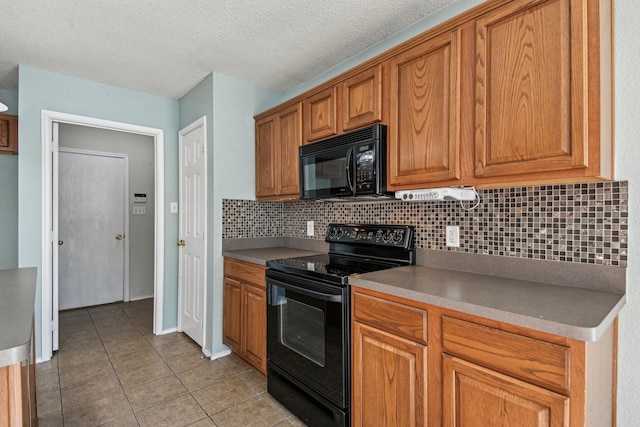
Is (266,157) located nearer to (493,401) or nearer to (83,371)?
(83,371)

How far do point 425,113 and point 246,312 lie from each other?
1.84 meters

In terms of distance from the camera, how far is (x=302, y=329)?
193cm

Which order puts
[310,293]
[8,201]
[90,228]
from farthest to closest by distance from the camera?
[90,228], [8,201], [310,293]

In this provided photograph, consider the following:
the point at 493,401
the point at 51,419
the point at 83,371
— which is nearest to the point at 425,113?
the point at 493,401

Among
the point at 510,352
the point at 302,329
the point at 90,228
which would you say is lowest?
the point at 302,329

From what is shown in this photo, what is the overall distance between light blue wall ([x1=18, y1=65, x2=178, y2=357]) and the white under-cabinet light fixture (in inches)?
99.4

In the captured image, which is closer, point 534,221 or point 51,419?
point 534,221

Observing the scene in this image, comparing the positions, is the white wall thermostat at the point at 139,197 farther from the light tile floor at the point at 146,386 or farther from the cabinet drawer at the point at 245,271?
the cabinet drawer at the point at 245,271

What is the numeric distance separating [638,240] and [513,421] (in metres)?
0.86

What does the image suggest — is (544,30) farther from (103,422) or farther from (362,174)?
(103,422)

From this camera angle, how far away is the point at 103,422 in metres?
1.88

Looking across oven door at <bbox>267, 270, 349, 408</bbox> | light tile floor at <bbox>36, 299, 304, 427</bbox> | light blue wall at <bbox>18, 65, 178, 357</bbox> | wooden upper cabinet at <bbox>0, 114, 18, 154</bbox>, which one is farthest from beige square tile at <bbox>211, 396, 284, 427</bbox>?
wooden upper cabinet at <bbox>0, 114, 18, 154</bbox>

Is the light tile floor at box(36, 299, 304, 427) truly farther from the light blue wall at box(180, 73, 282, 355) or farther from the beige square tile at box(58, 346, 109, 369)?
the light blue wall at box(180, 73, 282, 355)

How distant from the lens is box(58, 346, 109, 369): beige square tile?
2600mm
